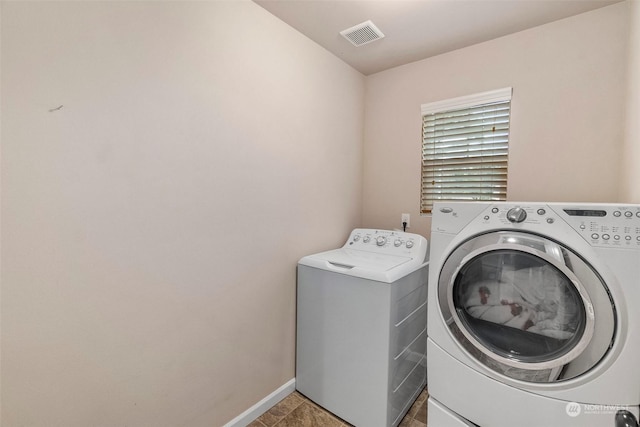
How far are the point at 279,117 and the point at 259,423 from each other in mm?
A: 1804

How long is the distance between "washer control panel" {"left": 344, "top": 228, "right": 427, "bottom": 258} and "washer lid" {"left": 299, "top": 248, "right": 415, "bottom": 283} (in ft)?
0.16

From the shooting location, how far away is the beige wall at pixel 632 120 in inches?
51.3

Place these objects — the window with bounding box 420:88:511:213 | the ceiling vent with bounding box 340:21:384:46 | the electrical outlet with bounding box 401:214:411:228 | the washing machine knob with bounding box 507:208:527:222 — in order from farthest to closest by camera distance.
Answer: the electrical outlet with bounding box 401:214:411:228, the window with bounding box 420:88:511:213, the ceiling vent with bounding box 340:21:384:46, the washing machine knob with bounding box 507:208:527:222

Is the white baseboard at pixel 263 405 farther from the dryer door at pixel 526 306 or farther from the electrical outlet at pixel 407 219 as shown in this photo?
the electrical outlet at pixel 407 219

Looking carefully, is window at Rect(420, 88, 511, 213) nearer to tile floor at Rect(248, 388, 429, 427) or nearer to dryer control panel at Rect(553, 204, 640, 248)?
dryer control panel at Rect(553, 204, 640, 248)

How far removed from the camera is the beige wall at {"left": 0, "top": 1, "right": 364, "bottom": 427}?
0.94 m

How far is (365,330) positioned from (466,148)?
148cm

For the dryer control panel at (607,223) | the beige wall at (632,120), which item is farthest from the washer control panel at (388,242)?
the beige wall at (632,120)

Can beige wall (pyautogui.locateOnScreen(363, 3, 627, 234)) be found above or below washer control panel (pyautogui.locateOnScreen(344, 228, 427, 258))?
above

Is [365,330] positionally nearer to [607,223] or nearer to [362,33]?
[607,223]

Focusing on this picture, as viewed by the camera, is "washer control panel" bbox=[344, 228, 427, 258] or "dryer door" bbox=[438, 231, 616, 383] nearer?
"dryer door" bbox=[438, 231, 616, 383]

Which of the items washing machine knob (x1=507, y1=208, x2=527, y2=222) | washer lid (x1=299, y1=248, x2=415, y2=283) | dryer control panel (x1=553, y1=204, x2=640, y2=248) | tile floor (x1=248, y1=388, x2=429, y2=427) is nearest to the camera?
dryer control panel (x1=553, y1=204, x2=640, y2=248)

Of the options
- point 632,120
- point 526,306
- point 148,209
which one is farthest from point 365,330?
point 632,120

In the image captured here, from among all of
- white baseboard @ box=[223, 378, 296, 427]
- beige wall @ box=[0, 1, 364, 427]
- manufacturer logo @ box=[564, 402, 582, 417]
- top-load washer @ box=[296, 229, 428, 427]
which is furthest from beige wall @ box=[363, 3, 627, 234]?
white baseboard @ box=[223, 378, 296, 427]
